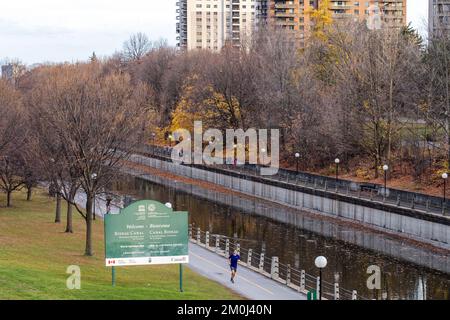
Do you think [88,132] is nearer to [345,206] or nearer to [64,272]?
[64,272]

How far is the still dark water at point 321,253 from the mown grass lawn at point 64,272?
8.75 metres

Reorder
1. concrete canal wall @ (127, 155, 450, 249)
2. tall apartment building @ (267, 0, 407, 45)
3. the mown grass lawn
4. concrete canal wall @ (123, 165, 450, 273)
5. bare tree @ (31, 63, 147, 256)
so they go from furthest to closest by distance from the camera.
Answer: tall apartment building @ (267, 0, 407, 45), concrete canal wall @ (127, 155, 450, 249), concrete canal wall @ (123, 165, 450, 273), bare tree @ (31, 63, 147, 256), the mown grass lawn

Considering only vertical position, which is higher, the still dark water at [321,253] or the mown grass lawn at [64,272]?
the mown grass lawn at [64,272]

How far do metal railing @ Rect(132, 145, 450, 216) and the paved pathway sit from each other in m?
15.9

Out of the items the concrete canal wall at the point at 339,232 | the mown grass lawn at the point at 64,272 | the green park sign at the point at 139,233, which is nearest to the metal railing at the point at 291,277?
the mown grass lawn at the point at 64,272

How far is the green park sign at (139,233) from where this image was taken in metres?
28.1

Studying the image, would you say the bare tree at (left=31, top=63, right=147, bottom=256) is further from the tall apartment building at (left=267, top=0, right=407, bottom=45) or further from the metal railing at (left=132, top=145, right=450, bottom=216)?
the tall apartment building at (left=267, top=0, right=407, bottom=45)

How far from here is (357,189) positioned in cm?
5784

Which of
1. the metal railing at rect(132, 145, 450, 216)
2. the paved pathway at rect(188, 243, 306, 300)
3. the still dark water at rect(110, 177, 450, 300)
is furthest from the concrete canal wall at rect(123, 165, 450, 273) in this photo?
the paved pathway at rect(188, 243, 306, 300)

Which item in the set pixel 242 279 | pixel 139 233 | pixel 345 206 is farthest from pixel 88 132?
pixel 345 206

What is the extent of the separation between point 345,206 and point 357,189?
6.61ft

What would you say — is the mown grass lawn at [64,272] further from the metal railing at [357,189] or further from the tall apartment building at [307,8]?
the tall apartment building at [307,8]

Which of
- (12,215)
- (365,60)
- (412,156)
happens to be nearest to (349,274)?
(12,215)

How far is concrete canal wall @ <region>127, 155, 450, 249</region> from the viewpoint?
46.7m
